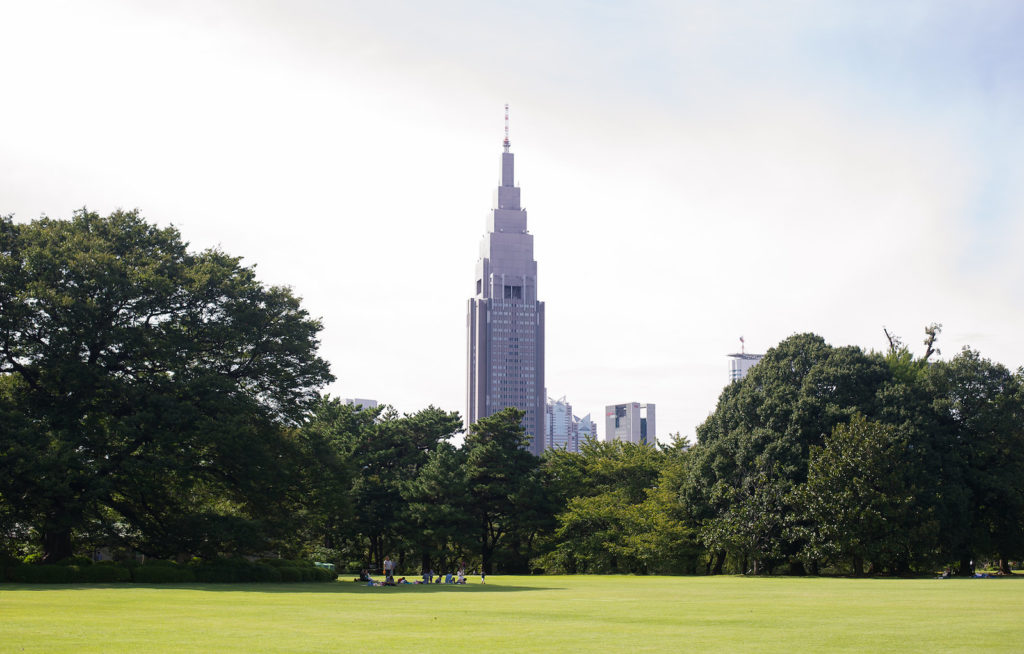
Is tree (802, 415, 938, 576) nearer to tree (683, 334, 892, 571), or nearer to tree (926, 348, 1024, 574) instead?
tree (683, 334, 892, 571)

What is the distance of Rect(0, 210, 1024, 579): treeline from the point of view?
36906 mm

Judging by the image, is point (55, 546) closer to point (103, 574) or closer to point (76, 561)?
point (76, 561)

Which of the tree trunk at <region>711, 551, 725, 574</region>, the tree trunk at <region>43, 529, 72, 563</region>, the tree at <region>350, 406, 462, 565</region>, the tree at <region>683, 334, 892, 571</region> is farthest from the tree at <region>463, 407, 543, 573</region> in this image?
the tree trunk at <region>43, 529, 72, 563</region>

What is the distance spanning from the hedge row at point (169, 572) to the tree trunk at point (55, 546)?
13.8 ft

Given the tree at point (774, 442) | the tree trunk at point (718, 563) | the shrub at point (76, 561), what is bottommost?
the tree trunk at point (718, 563)

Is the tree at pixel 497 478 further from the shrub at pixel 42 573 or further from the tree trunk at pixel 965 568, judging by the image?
the shrub at pixel 42 573

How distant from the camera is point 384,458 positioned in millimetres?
64375

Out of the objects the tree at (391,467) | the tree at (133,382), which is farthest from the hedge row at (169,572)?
the tree at (391,467)

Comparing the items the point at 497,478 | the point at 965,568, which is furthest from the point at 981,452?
the point at 497,478

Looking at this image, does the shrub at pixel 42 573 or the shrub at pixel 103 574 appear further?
the shrub at pixel 103 574

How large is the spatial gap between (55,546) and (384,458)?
29.4m

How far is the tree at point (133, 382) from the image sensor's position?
3600 cm

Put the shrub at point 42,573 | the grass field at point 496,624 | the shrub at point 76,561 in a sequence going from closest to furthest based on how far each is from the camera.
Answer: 1. the grass field at point 496,624
2. the shrub at point 42,573
3. the shrub at point 76,561

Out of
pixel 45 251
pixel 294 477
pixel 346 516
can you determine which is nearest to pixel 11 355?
pixel 45 251
